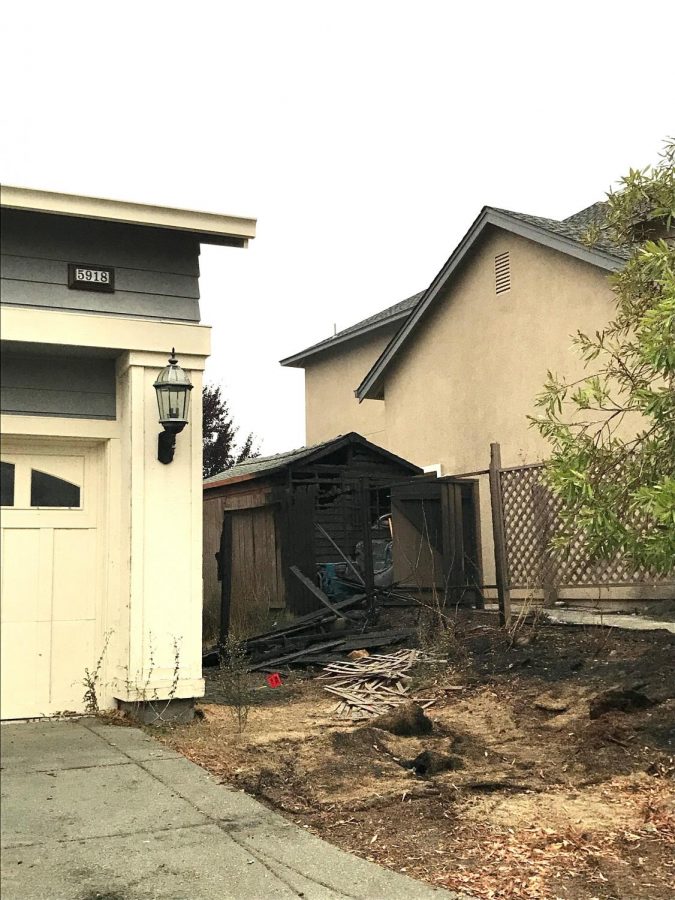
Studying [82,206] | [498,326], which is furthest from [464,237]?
[82,206]

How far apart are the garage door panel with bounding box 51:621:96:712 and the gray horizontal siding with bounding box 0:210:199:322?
0.76 m

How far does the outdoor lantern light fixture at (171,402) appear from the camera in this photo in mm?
4484

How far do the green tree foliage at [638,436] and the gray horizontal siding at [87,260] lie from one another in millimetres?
2954

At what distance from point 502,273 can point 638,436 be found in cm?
822

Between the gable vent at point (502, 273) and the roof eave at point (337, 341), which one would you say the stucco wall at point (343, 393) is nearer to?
the roof eave at point (337, 341)

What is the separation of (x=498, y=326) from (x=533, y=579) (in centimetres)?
528

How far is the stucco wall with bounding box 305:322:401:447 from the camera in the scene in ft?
72.3

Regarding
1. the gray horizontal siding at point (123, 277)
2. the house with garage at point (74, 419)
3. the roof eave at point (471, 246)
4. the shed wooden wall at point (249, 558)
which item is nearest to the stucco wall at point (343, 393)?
the roof eave at point (471, 246)

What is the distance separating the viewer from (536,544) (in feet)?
33.4

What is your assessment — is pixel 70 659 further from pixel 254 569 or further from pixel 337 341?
pixel 337 341

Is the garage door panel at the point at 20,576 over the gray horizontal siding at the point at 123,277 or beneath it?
beneath

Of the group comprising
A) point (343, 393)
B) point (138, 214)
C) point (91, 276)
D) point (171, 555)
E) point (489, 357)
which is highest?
point (343, 393)

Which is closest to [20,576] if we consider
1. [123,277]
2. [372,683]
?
[123,277]

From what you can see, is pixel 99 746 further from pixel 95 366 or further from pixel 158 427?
pixel 158 427
